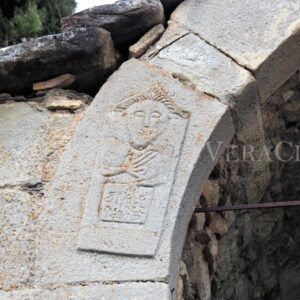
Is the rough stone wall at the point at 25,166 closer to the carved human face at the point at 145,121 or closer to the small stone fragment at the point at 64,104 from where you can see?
the small stone fragment at the point at 64,104

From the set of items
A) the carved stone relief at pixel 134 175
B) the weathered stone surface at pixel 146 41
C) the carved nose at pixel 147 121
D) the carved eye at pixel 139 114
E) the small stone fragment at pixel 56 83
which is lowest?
the carved stone relief at pixel 134 175

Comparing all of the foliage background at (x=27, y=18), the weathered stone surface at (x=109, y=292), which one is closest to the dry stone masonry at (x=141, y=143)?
the weathered stone surface at (x=109, y=292)

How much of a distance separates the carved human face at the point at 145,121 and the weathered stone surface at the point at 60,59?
230mm

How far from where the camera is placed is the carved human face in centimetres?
187

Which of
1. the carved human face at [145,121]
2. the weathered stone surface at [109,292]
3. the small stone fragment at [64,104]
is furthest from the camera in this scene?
the small stone fragment at [64,104]

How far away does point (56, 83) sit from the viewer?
209 centimetres

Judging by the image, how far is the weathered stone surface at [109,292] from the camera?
155 centimetres

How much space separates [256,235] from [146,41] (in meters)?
0.96

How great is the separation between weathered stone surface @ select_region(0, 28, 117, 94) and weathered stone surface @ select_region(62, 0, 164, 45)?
1.8 inches

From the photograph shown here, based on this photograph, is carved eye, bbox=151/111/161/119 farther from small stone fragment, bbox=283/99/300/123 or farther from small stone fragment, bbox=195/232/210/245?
small stone fragment, bbox=283/99/300/123

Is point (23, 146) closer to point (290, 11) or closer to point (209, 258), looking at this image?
point (209, 258)

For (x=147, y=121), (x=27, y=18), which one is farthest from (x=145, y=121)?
(x=27, y=18)

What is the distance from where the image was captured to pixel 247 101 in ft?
6.64

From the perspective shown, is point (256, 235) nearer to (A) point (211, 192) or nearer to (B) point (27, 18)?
(A) point (211, 192)
